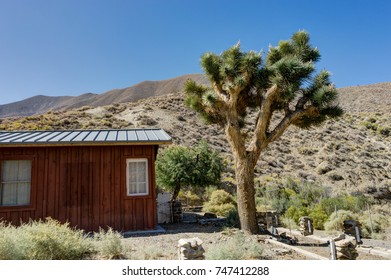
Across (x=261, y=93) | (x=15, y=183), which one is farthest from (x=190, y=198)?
(x=15, y=183)

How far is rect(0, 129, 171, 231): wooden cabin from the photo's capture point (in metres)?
9.46

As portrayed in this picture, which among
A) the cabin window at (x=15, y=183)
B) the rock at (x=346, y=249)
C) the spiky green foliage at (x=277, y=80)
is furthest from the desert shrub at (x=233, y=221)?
the cabin window at (x=15, y=183)

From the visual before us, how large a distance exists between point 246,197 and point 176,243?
8.90 ft

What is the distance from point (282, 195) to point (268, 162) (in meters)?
10.1

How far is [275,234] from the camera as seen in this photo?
9.72m

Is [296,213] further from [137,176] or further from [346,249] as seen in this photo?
[137,176]

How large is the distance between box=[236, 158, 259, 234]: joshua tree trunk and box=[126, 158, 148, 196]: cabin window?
291 cm

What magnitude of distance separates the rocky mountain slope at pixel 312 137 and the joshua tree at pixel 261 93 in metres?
12.1

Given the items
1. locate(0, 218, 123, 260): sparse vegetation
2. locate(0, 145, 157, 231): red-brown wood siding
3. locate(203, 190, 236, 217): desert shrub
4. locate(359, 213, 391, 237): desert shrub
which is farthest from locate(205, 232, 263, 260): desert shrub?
locate(203, 190, 236, 217): desert shrub

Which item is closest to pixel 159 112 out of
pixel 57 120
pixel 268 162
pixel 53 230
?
pixel 57 120

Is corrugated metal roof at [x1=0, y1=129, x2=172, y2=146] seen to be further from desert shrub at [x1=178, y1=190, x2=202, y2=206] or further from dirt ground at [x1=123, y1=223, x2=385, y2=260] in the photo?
desert shrub at [x1=178, y1=190, x2=202, y2=206]

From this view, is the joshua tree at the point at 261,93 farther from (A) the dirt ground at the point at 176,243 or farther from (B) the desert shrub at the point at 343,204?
(B) the desert shrub at the point at 343,204

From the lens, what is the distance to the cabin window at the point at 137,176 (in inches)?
391
